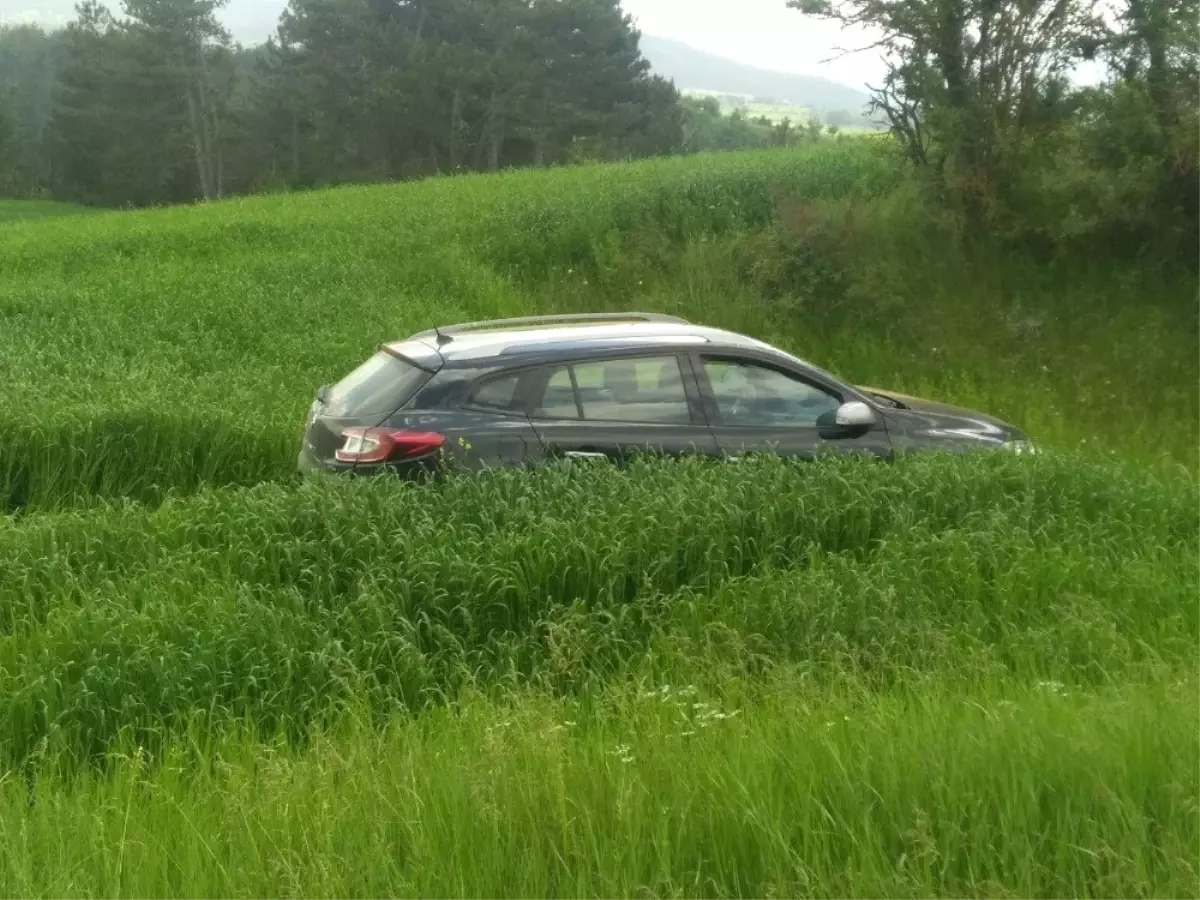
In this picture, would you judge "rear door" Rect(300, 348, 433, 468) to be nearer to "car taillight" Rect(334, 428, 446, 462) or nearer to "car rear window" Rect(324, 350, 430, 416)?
"car rear window" Rect(324, 350, 430, 416)

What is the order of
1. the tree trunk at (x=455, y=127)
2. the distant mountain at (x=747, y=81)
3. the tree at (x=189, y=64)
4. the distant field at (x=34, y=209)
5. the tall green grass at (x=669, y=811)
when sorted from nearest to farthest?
the tall green grass at (x=669, y=811) < the distant field at (x=34, y=209) < the tree trunk at (x=455, y=127) < the tree at (x=189, y=64) < the distant mountain at (x=747, y=81)

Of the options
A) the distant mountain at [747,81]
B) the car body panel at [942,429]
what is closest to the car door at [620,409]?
the car body panel at [942,429]

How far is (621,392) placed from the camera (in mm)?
7531

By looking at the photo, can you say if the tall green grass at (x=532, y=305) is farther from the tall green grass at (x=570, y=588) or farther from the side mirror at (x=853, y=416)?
the side mirror at (x=853, y=416)

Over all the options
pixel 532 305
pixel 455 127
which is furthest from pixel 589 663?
pixel 455 127

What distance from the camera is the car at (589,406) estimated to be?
7023mm

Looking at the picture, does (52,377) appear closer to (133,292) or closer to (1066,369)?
(133,292)

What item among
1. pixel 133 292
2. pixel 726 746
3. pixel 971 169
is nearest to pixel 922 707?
pixel 726 746

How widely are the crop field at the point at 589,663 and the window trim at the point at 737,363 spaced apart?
558 mm

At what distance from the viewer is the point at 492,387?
23.6ft

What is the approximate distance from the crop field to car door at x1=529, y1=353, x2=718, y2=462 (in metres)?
0.33

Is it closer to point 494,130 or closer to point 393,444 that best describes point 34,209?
point 494,130

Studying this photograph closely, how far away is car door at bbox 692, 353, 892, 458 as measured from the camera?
7691 millimetres

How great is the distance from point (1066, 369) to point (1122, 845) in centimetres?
1039
